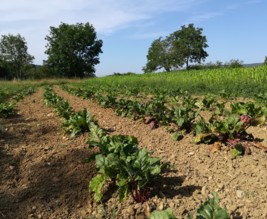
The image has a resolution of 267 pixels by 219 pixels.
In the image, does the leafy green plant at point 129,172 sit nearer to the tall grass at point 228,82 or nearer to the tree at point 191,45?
the tall grass at point 228,82

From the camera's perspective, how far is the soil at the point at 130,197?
10.5 feet

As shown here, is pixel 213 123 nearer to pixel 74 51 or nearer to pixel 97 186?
pixel 97 186

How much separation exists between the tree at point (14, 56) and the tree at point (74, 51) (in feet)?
41.2

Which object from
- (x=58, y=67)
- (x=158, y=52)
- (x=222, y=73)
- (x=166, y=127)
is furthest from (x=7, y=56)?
(x=166, y=127)

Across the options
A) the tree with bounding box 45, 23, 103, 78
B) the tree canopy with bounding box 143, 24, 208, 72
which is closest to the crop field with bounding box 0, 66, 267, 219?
the tree with bounding box 45, 23, 103, 78

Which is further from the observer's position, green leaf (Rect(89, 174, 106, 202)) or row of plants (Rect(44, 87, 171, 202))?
A: green leaf (Rect(89, 174, 106, 202))

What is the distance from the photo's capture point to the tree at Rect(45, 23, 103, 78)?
211ft

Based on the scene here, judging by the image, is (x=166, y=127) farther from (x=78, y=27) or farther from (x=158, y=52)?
(x=158, y=52)

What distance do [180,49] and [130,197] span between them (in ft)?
243

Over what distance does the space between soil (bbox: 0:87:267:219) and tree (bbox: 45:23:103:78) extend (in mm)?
59781

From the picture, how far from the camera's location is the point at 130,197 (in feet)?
11.1

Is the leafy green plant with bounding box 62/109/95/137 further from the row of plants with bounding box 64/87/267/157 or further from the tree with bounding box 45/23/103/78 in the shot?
the tree with bounding box 45/23/103/78

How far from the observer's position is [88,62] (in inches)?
2559

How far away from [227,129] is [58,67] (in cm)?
6291
